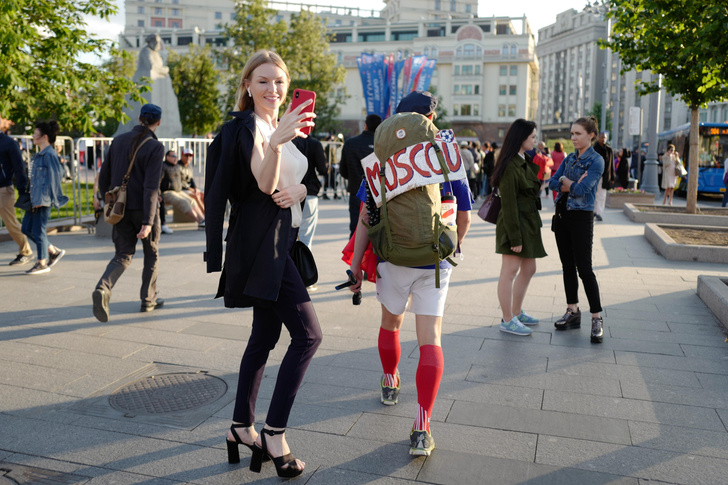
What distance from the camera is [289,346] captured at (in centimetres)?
305

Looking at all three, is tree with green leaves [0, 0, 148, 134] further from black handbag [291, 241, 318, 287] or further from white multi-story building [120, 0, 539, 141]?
white multi-story building [120, 0, 539, 141]

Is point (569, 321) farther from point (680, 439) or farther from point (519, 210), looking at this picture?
point (680, 439)

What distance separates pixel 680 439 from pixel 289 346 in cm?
217

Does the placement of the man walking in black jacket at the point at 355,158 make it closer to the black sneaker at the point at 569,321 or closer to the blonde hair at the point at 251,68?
→ the black sneaker at the point at 569,321

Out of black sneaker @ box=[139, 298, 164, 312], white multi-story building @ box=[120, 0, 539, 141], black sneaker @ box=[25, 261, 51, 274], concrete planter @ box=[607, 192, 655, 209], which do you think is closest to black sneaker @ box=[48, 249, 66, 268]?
black sneaker @ box=[25, 261, 51, 274]

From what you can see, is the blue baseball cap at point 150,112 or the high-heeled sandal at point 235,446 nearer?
the high-heeled sandal at point 235,446

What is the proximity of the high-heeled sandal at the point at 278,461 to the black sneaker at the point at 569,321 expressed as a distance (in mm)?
3370

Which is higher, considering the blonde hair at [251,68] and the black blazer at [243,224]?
the blonde hair at [251,68]

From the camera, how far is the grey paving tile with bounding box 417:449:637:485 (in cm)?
309

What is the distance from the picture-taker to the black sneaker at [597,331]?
546 cm

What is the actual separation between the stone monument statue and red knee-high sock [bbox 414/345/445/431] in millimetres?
15843

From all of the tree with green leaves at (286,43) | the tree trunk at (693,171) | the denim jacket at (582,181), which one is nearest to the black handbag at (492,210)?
the denim jacket at (582,181)

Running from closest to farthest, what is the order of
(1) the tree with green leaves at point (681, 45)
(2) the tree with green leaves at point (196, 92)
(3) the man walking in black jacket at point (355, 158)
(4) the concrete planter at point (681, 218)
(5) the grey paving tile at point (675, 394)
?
(5) the grey paving tile at point (675, 394) < (1) the tree with green leaves at point (681, 45) < (3) the man walking in black jacket at point (355, 158) < (4) the concrete planter at point (681, 218) < (2) the tree with green leaves at point (196, 92)

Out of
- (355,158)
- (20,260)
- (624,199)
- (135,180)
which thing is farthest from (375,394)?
(624,199)
